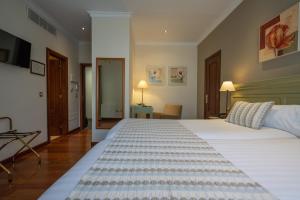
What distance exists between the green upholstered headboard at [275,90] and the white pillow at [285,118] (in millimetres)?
241

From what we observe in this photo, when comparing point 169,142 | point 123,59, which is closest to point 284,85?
point 169,142

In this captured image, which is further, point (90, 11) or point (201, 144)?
point (90, 11)

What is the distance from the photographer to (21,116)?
3162mm

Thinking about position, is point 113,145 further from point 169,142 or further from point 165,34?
point 165,34

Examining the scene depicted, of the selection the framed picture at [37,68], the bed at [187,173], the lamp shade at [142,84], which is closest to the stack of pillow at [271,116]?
the bed at [187,173]

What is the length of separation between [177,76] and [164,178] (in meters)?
5.20

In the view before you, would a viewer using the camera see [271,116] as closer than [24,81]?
Yes

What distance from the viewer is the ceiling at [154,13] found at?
341cm

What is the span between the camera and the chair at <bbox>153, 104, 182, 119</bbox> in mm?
5137

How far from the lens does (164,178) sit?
80 centimetres

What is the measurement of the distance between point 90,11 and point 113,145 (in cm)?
327

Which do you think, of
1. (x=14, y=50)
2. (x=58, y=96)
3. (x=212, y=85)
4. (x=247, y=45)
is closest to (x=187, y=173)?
(x=247, y=45)

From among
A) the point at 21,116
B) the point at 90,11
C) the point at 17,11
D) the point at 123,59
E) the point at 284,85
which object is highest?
the point at 90,11

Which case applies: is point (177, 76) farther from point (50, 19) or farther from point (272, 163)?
point (272, 163)
